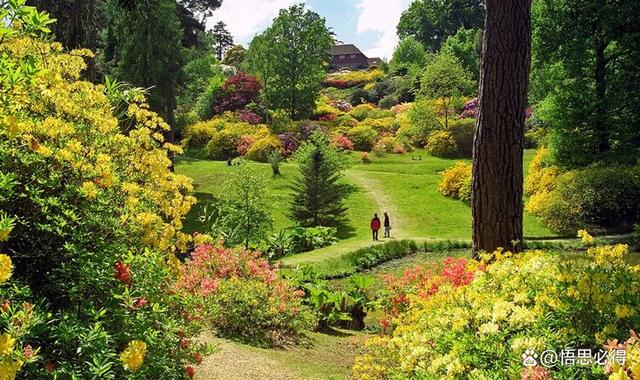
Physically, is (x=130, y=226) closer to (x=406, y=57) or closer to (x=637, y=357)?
(x=637, y=357)

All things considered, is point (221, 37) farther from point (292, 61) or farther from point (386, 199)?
point (386, 199)

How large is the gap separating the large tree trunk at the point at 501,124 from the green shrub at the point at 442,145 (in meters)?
28.2

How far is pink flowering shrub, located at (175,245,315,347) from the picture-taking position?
28.4 feet

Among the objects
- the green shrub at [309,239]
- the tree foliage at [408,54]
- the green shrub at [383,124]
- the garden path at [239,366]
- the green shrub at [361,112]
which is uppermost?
the tree foliage at [408,54]

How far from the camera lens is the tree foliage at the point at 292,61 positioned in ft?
141

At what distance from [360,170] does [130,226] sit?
28.1 metres

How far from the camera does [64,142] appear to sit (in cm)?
394

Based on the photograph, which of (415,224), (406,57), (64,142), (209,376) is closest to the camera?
(64,142)

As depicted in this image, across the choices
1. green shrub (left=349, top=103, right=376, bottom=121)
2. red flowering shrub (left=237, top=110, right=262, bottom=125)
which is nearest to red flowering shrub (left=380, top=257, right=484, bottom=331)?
red flowering shrub (left=237, top=110, right=262, bottom=125)

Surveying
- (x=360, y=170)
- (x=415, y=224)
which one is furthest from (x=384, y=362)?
(x=360, y=170)

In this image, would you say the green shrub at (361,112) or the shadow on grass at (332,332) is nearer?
the shadow on grass at (332,332)

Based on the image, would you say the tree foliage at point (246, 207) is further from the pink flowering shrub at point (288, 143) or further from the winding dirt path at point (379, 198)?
the pink flowering shrub at point (288, 143)

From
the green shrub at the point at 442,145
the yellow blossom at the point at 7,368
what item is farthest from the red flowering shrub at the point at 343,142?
the yellow blossom at the point at 7,368

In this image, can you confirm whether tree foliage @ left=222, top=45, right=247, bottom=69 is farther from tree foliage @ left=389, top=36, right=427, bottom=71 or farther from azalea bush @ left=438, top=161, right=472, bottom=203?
azalea bush @ left=438, top=161, right=472, bottom=203
